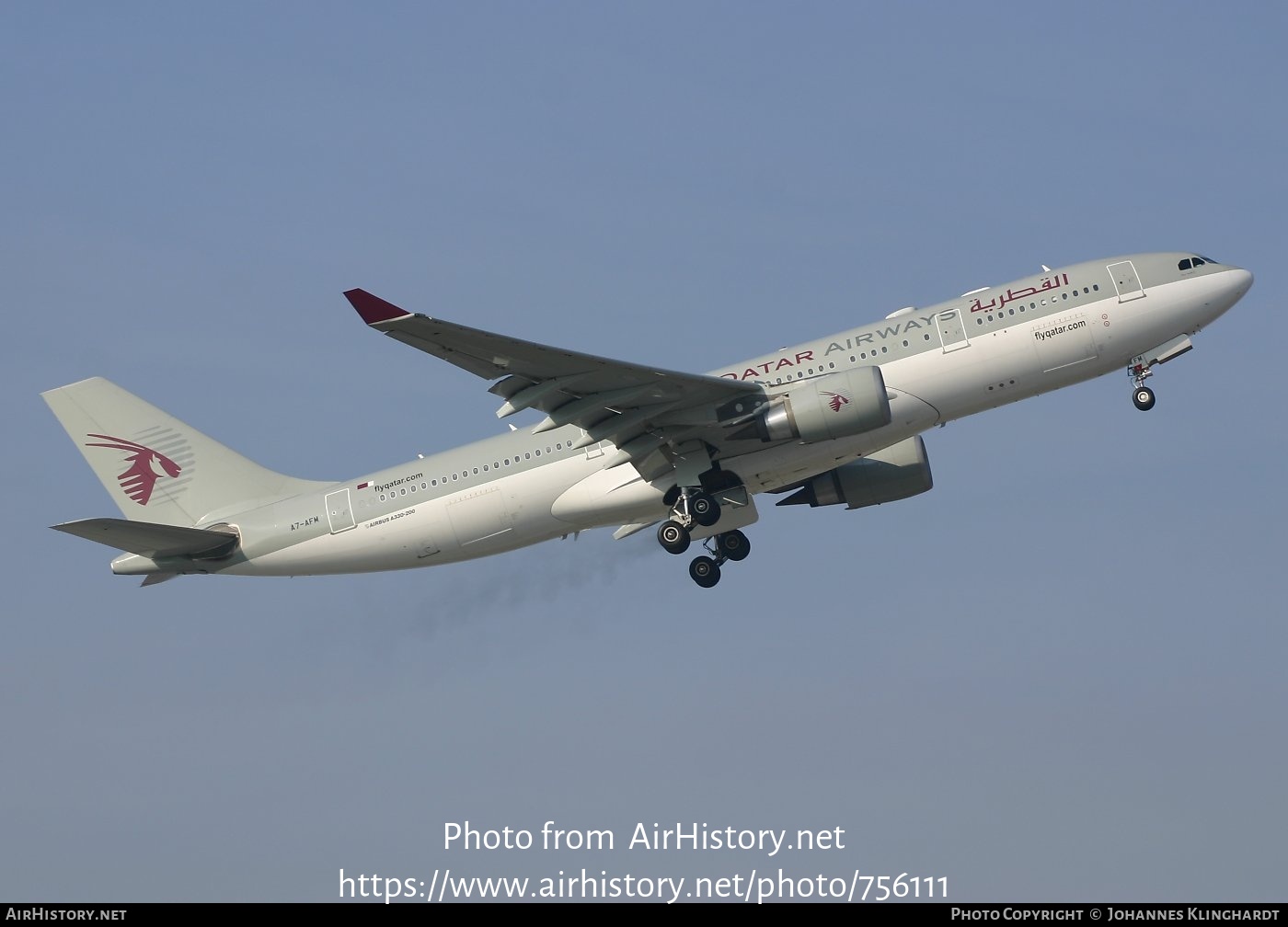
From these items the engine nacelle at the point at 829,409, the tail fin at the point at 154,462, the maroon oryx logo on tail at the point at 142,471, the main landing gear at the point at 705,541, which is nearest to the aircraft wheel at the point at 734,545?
the main landing gear at the point at 705,541

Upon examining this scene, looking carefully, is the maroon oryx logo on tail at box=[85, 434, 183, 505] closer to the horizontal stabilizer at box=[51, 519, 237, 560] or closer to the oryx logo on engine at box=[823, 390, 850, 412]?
the horizontal stabilizer at box=[51, 519, 237, 560]

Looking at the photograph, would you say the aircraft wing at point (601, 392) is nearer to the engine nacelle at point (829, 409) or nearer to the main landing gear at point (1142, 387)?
the engine nacelle at point (829, 409)

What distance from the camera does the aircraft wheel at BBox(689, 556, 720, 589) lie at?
4566 cm

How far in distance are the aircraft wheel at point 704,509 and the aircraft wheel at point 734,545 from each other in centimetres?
302

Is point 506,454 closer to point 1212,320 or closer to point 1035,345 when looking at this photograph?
point 1035,345

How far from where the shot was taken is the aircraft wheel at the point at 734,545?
4591cm

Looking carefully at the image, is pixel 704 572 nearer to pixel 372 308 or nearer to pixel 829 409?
pixel 829 409

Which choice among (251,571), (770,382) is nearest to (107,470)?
(251,571)

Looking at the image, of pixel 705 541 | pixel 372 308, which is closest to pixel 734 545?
pixel 705 541

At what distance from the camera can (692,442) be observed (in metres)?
42.4

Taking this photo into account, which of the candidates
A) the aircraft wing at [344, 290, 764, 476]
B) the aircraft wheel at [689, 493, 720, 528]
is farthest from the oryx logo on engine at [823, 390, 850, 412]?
the aircraft wheel at [689, 493, 720, 528]

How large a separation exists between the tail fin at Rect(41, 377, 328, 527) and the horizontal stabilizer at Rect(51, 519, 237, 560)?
1585mm

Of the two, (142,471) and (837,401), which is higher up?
(142,471)

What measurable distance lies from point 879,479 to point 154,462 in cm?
2032
